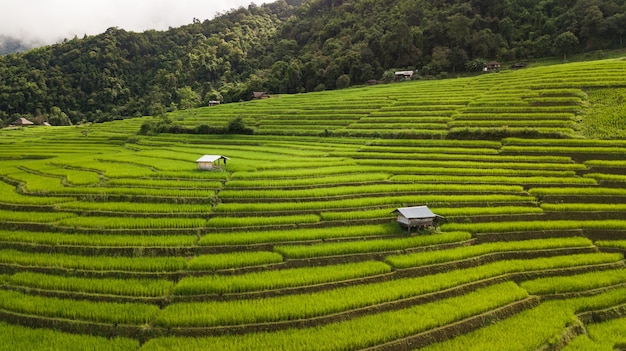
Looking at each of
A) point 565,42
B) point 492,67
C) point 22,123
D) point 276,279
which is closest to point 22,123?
point 22,123

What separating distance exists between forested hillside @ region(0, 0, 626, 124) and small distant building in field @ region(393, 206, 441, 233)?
51881mm

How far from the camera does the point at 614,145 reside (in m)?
28.1

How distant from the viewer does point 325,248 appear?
15938 mm

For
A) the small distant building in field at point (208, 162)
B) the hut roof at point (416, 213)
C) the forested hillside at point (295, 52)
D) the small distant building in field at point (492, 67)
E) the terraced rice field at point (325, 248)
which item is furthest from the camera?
the forested hillside at point (295, 52)

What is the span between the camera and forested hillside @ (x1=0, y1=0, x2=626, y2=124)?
6425 cm

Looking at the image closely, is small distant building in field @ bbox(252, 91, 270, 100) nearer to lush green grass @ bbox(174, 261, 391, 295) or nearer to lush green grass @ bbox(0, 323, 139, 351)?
lush green grass @ bbox(174, 261, 391, 295)

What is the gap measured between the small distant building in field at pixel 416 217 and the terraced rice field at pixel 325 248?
1.75 ft

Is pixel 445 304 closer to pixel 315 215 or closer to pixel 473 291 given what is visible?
pixel 473 291

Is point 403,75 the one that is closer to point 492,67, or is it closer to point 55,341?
point 492,67

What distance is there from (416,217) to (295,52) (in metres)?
87.9

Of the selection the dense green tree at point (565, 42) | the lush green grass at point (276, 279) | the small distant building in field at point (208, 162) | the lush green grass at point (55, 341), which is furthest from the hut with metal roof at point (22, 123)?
the dense green tree at point (565, 42)

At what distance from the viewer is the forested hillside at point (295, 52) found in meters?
64.2

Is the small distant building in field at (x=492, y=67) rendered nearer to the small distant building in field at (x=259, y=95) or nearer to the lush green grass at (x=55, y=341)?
the small distant building in field at (x=259, y=95)

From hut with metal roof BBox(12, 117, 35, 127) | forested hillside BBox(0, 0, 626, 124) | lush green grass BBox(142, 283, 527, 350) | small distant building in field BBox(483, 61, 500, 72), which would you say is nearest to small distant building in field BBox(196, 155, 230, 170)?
lush green grass BBox(142, 283, 527, 350)
